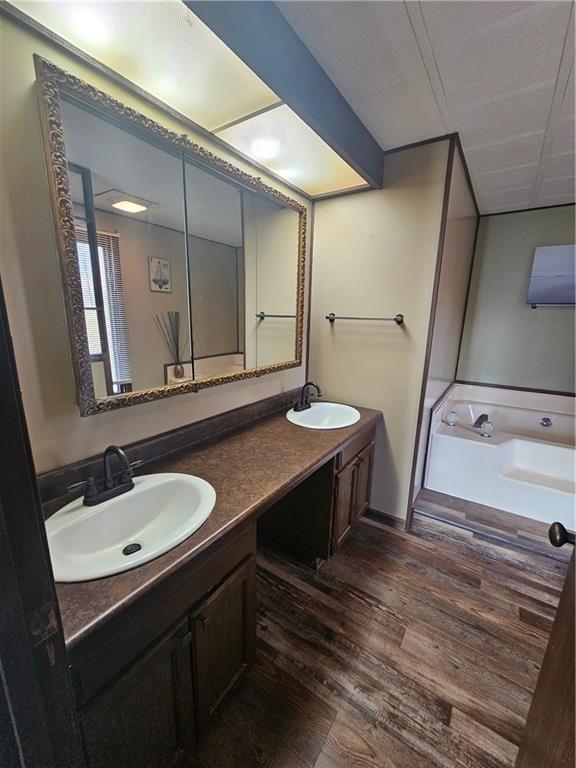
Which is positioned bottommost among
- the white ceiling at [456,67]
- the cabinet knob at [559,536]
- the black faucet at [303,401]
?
the black faucet at [303,401]

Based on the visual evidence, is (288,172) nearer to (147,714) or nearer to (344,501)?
(344,501)

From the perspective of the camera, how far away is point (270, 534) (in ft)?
6.63

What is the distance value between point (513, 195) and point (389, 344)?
1.73 meters

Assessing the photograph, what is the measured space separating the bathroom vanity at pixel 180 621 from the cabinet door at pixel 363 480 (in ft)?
1.63

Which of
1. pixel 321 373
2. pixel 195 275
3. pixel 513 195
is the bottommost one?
pixel 321 373

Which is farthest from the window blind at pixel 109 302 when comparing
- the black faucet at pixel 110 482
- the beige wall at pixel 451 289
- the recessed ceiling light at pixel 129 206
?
the beige wall at pixel 451 289

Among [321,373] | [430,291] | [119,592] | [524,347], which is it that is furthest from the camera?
[524,347]

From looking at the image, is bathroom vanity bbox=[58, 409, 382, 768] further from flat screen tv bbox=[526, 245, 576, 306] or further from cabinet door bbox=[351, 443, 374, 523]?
flat screen tv bbox=[526, 245, 576, 306]

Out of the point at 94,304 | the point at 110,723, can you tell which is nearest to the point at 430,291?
the point at 94,304

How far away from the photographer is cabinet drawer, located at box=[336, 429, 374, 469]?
1716 millimetres

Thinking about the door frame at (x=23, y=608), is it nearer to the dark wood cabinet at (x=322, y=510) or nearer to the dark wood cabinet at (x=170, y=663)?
the dark wood cabinet at (x=170, y=663)

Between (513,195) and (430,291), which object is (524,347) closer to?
(513,195)

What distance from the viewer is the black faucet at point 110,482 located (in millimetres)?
1009

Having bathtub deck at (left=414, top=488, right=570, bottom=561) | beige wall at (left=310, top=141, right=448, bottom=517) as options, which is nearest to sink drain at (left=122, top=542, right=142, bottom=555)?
beige wall at (left=310, top=141, right=448, bottom=517)
